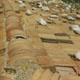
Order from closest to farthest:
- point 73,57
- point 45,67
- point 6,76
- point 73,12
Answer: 1. point 6,76
2. point 45,67
3. point 73,57
4. point 73,12

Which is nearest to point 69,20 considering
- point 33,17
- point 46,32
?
point 33,17

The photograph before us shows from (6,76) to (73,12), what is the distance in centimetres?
1416

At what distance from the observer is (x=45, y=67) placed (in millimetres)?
8508

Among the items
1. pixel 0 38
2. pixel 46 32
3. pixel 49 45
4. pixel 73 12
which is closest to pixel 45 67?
pixel 49 45

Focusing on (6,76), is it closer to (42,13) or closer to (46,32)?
(46,32)

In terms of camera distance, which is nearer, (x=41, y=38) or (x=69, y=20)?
(x=41, y=38)

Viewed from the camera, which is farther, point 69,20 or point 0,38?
point 69,20

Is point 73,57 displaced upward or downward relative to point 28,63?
downward

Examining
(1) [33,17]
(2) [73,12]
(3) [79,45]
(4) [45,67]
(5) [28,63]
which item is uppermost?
(5) [28,63]

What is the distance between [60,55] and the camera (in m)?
9.99

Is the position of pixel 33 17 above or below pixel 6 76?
below

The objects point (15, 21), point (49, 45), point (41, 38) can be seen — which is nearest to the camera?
point (49, 45)

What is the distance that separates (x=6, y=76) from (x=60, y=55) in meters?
3.60

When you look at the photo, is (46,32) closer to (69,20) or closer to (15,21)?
(15,21)
